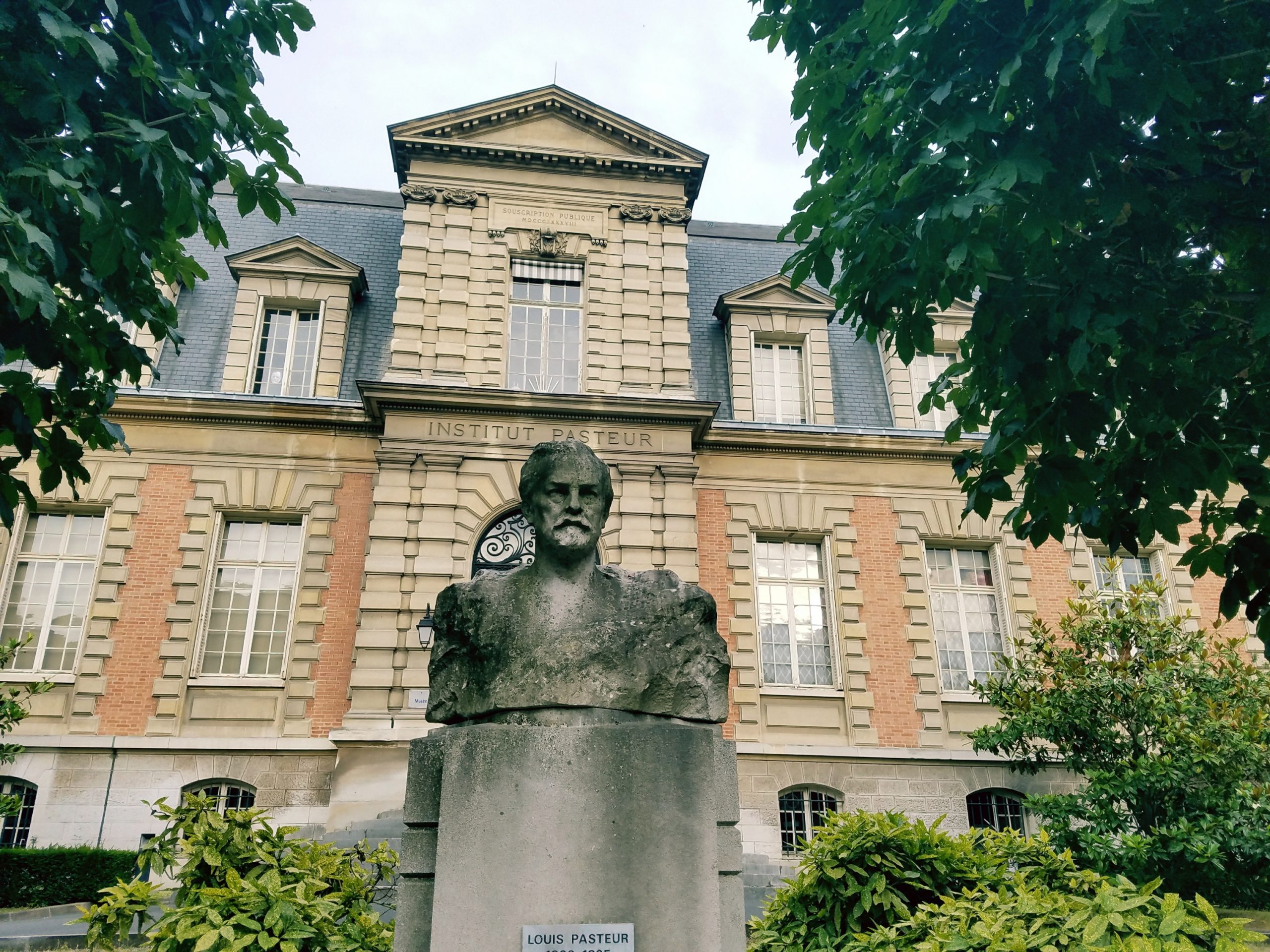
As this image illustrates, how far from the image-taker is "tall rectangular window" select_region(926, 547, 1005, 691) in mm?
16906

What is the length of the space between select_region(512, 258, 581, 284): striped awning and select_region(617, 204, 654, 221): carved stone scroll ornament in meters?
1.40

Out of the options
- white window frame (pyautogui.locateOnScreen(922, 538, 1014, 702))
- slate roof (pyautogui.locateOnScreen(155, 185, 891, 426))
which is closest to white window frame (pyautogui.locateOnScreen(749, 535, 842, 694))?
white window frame (pyautogui.locateOnScreen(922, 538, 1014, 702))

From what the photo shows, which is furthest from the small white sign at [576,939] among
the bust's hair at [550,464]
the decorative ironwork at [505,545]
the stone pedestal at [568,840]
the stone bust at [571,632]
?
the decorative ironwork at [505,545]

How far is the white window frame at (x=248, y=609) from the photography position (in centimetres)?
1508

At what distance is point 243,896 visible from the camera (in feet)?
17.7

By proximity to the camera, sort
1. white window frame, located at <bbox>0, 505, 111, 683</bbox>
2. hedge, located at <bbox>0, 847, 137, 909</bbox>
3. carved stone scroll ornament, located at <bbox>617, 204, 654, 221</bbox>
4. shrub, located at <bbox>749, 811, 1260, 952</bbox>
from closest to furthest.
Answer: shrub, located at <bbox>749, 811, 1260, 952</bbox> → hedge, located at <bbox>0, 847, 137, 909</bbox> → white window frame, located at <bbox>0, 505, 111, 683</bbox> → carved stone scroll ornament, located at <bbox>617, 204, 654, 221</bbox>

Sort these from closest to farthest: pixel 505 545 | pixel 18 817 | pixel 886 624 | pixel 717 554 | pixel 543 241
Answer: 1. pixel 18 817
2. pixel 505 545
3. pixel 886 624
4. pixel 717 554
5. pixel 543 241

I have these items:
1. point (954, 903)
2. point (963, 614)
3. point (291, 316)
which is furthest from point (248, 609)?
point (954, 903)

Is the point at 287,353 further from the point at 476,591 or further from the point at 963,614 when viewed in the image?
the point at 476,591

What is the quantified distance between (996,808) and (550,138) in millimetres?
15098

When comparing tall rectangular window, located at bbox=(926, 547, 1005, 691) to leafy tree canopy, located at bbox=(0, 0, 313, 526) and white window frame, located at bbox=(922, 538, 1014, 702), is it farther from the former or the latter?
leafy tree canopy, located at bbox=(0, 0, 313, 526)

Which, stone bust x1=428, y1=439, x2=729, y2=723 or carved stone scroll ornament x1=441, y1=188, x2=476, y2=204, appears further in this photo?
carved stone scroll ornament x1=441, y1=188, x2=476, y2=204

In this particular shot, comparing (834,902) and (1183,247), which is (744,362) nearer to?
(1183,247)

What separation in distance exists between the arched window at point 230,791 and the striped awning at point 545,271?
1012 cm
